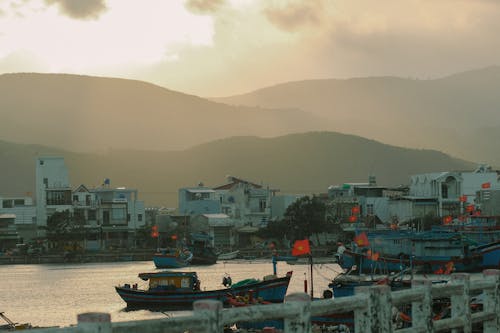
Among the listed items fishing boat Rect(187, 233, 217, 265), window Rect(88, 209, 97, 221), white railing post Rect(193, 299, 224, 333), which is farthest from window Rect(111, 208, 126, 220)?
white railing post Rect(193, 299, 224, 333)

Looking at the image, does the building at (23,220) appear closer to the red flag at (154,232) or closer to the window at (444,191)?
the red flag at (154,232)

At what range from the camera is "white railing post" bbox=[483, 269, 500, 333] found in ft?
52.0

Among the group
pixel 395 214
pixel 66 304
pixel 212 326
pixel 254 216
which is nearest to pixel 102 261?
pixel 254 216

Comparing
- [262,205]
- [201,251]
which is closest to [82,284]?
[201,251]

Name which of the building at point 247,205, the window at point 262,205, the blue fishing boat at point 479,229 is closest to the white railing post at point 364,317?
the blue fishing boat at point 479,229

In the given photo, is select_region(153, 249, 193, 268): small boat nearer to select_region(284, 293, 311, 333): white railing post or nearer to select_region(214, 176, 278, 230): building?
select_region(214, 176, 278, 230): building

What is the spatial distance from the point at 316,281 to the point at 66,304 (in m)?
18.7

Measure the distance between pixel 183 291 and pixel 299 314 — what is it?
1574 inches

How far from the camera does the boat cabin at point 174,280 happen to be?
51.7m

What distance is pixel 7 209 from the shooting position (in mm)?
107250

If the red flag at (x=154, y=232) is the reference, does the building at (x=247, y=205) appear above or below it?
above

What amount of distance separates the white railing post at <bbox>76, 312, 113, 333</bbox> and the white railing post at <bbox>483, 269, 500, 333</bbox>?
841 centimetres

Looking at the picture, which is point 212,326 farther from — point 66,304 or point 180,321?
point 66,304

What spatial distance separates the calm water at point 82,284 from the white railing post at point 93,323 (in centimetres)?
3210
